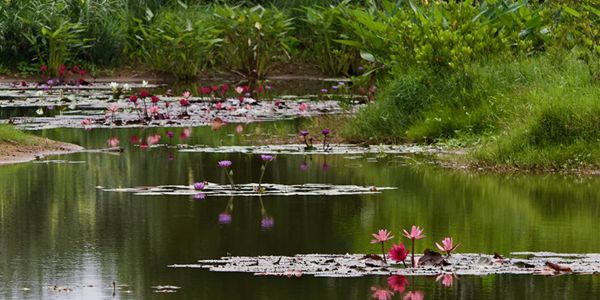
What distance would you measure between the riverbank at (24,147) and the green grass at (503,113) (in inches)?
131

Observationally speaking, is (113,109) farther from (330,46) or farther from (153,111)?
(330,46)

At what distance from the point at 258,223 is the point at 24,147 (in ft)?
19.8

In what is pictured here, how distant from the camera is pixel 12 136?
16641 millimetres

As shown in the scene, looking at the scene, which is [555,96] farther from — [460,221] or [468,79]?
[460,221]

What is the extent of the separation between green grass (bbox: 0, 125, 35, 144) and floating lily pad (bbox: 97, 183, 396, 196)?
3.31m

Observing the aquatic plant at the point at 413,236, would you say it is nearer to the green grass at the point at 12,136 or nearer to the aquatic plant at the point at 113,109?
the green grass at the point at 12,136

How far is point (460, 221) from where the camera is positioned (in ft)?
37.2

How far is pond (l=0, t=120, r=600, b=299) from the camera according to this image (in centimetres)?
854

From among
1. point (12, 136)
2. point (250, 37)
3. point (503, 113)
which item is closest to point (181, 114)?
point (12, 136)

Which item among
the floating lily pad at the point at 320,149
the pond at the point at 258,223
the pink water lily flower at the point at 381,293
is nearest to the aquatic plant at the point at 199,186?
the pond at the point at 258,223

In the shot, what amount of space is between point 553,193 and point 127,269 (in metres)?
5.05

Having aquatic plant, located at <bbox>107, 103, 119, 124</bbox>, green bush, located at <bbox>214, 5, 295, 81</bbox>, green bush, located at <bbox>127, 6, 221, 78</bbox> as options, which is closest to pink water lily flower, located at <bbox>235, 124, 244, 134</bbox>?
aquatic plant, located at <bbox>107, 103, 119, 124</bbox>

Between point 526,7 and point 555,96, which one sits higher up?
point 526,7

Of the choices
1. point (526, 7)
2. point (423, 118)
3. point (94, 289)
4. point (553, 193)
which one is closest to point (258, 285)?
point (94, 289)
